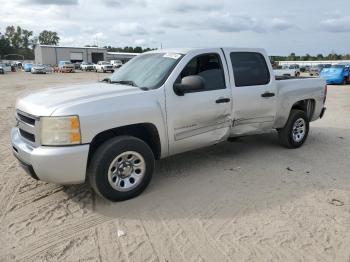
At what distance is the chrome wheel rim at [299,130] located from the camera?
6.67 m

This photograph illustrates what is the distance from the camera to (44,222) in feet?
12.5

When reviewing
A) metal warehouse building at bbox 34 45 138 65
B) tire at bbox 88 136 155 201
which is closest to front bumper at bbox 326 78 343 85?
tire at bbox 88 136 155 201

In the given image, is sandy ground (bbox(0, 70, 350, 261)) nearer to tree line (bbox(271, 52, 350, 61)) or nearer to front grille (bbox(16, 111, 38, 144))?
front grille (bbox(16, 111, 38, 144))

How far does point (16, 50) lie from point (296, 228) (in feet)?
511

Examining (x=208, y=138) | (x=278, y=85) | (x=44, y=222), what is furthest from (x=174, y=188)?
(x=278, y=85)

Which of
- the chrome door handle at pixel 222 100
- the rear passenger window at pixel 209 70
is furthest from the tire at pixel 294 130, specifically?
the rear passenger window at pixel 209 70

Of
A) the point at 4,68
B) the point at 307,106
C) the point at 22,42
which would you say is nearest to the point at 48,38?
the point at 22,42

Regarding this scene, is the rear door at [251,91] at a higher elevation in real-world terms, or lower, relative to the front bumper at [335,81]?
higher

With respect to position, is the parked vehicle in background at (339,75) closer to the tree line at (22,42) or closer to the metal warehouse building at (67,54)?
the metal warehouse building at (67,54)

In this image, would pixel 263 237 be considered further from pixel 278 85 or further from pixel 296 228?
pixel 278 85

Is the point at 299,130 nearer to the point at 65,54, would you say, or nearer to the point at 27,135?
the point at 27,135

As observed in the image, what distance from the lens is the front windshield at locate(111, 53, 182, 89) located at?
4.66 meters

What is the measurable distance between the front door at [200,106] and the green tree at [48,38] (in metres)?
166

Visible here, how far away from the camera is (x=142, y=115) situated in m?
4.27
